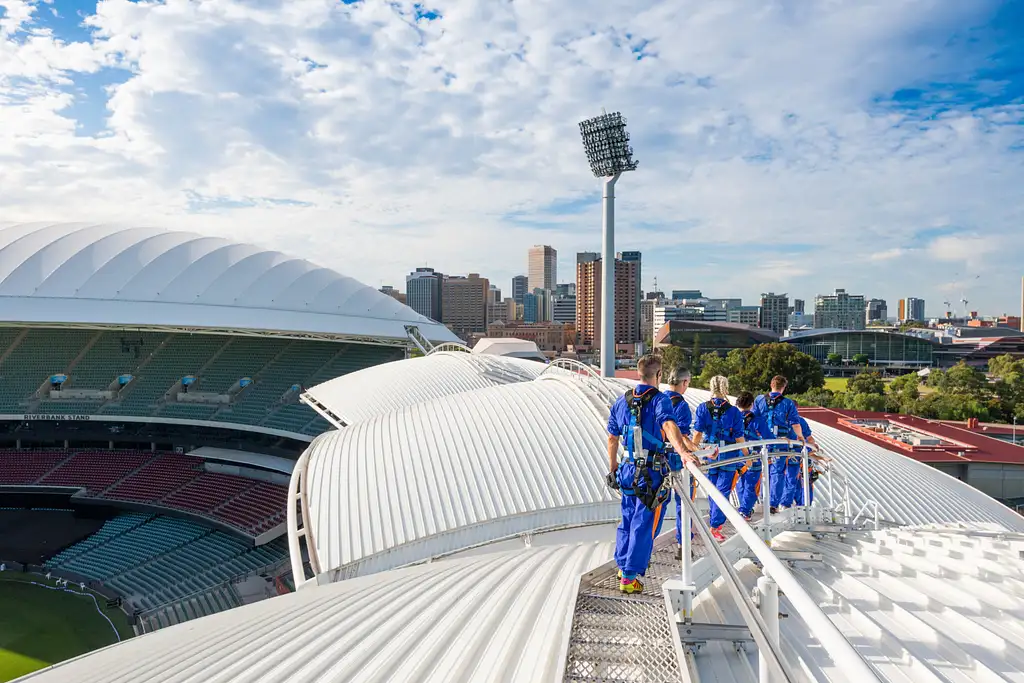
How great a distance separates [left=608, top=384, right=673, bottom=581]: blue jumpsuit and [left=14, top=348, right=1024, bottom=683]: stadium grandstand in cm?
23

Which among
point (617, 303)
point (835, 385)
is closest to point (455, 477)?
point (835, 385)

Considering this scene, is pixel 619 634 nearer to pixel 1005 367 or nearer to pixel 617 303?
pixel 1005 367

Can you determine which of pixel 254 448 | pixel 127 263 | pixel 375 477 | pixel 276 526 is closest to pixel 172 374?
pixel 127 263

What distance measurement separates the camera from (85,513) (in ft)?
79.4

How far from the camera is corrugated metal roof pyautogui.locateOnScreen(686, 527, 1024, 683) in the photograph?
10.4 ft

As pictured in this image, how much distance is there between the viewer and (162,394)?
28.0 metres

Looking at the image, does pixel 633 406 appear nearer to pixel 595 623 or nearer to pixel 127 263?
pixel 595 623

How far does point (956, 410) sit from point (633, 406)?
36.9 metres

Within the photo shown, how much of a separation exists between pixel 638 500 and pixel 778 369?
1675 inches

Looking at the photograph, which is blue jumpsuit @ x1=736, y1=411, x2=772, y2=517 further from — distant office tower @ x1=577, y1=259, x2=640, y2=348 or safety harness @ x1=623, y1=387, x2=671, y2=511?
distant office tower @ x1=577, y1=259, x2=640, y2=348

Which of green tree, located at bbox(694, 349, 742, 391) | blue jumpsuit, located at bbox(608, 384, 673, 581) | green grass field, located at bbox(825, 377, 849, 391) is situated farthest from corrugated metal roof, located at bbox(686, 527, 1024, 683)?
green grass field, located at bbox(825, 377, 849, 391)

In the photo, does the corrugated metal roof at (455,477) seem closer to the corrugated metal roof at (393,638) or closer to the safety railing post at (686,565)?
the corrugated metal roof at (393,638)

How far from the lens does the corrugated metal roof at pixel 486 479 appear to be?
9.16 meters

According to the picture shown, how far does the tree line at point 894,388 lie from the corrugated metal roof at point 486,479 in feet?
79.6
